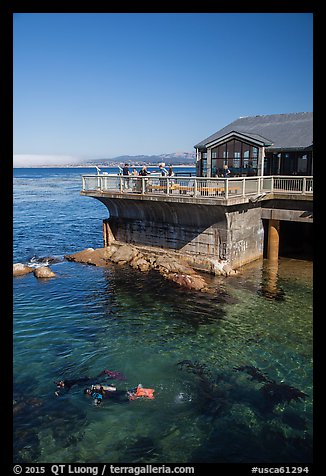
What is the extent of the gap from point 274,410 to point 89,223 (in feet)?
132

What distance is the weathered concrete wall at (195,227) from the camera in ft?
75.2

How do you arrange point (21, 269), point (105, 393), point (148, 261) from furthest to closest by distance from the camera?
point (148, 261)
point (21, 269)
point (105, 393)

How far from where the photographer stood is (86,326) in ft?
54.9

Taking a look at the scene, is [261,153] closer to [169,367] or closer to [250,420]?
[169,367]

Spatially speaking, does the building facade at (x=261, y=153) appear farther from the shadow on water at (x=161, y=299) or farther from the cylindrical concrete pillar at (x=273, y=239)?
the shadow on water at (x=161, y=299)

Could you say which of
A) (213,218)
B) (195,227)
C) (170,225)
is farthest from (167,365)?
(170,225)

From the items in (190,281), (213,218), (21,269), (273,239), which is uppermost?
(213,218)

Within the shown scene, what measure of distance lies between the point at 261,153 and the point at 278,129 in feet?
17.6

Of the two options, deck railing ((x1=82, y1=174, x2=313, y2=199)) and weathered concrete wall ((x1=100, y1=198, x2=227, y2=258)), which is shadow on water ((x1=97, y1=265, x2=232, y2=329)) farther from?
deck railing ((x1=82, y1=174, x2=313, y2=199))

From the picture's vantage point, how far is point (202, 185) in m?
23.4

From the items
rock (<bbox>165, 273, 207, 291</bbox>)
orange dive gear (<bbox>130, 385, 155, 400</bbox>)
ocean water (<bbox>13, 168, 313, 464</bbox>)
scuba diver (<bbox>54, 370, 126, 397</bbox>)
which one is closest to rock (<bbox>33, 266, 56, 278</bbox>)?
ocean water (<bbox>13, 168, 313, 464</bbox>)

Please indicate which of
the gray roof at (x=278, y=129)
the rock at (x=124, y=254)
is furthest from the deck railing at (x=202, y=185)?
the rock at (x=124, y=254)

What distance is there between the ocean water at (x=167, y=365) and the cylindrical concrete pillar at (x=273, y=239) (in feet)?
5.80
